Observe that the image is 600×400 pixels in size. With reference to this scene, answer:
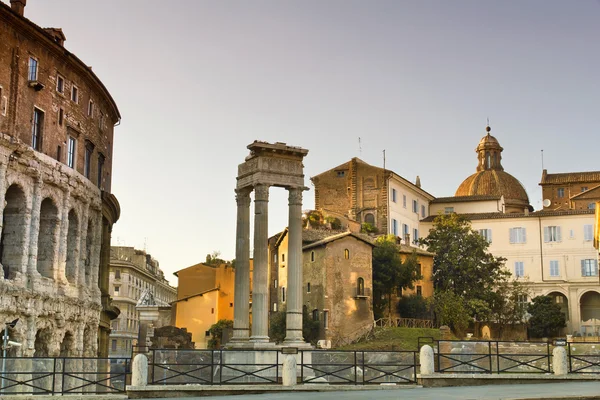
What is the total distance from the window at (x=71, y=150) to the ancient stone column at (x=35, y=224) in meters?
3.77

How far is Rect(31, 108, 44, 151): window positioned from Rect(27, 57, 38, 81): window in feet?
4.47

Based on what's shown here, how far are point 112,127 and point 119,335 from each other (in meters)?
45.8

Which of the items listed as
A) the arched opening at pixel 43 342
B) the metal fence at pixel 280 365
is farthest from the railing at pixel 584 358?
the arched opening at pixel 43 342

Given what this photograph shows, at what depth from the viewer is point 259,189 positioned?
33.4 metres

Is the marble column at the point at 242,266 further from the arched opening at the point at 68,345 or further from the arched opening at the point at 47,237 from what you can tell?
the arched opening at the point at 68,345

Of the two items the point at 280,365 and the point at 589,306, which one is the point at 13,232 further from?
the point at 589,306

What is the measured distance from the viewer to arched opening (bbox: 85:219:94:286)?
143ft

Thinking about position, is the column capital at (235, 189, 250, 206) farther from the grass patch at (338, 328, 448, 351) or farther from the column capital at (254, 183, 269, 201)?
the grass patch at (338, 328, 448, 351)

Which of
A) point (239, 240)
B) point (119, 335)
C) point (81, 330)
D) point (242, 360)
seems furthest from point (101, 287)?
point (119, 335)

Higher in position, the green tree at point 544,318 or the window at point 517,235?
the window at point 517,235

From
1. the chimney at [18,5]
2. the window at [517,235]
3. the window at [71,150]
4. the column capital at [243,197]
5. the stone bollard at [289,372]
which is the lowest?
the stone bollard at [289,372]

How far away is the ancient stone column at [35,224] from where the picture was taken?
36.0m

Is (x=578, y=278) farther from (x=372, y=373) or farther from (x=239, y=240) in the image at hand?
(x=372, y=373)

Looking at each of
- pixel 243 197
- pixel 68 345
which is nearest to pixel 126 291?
pixel 68 345
